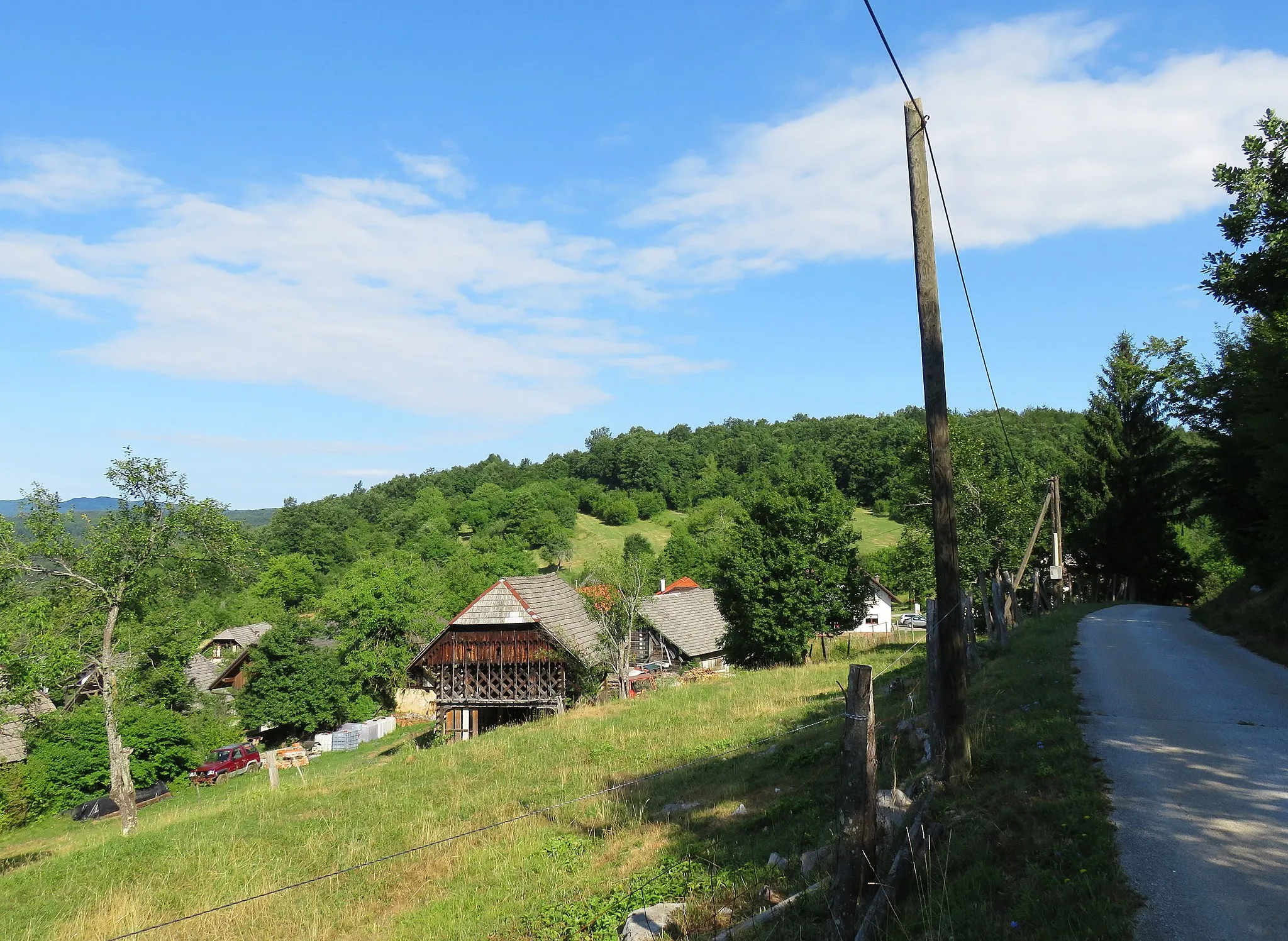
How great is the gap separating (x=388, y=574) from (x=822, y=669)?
136 feet

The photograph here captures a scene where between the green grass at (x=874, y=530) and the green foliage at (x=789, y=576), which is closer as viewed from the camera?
the green foliage at (x=789, y=576)

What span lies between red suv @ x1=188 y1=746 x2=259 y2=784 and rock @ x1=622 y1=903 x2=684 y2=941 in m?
43.8

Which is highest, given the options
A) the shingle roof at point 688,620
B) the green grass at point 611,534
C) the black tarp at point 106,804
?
the green grass at point 611,534

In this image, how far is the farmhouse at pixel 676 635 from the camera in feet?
158

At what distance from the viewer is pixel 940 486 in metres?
9.00

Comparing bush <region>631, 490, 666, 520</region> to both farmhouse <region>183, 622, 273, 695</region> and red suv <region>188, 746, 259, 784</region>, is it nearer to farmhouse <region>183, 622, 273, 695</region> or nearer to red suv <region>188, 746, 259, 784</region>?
farmhouse <region>183, 622, 273, 695</region>

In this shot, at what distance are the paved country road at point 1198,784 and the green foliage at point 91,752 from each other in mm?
41979

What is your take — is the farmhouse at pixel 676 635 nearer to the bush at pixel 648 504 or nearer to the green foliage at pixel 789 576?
the green foliage at pixel 789 576

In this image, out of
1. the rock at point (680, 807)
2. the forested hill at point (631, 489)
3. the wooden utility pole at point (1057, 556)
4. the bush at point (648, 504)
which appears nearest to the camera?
the rock at point (680, 807)

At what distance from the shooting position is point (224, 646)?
75.1m

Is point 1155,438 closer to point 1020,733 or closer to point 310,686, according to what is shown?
point 1020,733

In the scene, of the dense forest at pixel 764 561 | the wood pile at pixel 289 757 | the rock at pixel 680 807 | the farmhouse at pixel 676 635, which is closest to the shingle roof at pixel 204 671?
the dense forest at pixel 764 561

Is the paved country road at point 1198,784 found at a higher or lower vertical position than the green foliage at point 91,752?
higher

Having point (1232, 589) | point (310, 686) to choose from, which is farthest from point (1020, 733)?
point (310, 686)
